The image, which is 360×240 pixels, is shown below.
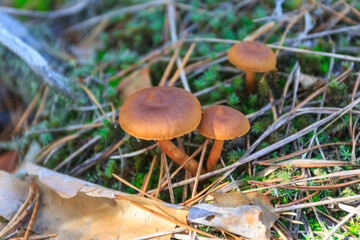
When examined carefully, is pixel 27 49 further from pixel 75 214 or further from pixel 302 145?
pixel 302 145

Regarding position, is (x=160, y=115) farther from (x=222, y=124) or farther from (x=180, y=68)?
(x=180, y=68)

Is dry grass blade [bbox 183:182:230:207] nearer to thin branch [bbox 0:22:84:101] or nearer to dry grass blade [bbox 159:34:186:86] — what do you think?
dry grass blade [bbox 159:34:186:86]

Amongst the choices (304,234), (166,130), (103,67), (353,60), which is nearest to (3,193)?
(166,130)

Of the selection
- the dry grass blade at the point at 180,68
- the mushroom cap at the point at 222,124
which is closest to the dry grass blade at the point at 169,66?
Result: the dry grass blade at the point at 180,68

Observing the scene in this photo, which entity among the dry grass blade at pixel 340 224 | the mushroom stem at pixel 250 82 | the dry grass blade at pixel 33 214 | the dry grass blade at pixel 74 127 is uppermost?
the mushroom stem at pixel 250 82

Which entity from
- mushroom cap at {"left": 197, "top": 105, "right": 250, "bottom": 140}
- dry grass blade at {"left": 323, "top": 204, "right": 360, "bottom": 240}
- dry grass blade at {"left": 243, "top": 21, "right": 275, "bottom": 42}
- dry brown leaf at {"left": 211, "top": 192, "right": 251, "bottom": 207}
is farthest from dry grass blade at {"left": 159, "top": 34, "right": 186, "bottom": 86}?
dry grass blade at {"left": 323, "top": 204, "right": 360, "bottom": 240}

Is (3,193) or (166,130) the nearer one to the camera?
(166,130)

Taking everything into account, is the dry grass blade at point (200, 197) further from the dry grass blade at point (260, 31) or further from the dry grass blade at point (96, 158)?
the dry grass blade at point (260, 31)
